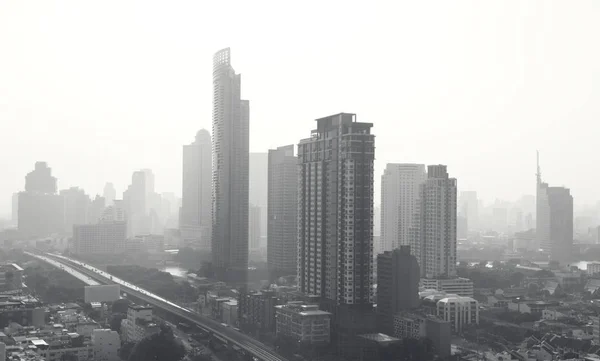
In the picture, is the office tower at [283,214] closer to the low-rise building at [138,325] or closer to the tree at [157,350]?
the low-rise building at [138,325]

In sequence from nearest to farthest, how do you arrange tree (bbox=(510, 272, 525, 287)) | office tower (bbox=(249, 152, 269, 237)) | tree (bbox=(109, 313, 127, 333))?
tree (bbox=(109, 313, 127, 333)) → tree (bbox=(510, 272, 525, 287)) → office tower (bbox=(249, 152, 269, 237))

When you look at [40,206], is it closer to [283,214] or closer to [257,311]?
[283,214]

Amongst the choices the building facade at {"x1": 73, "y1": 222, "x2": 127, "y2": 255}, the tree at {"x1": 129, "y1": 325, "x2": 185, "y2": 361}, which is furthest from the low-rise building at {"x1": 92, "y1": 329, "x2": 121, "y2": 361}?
the building facade at {"x1": 73, "y1": 222, "x2": 127, "y2": 255}

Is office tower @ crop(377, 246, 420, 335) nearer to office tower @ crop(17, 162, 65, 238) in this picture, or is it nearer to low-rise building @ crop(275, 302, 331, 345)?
low-rise building @ crop(275, 302, 331, 345)

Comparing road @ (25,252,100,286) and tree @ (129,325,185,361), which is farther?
road @ (25,252,100,286)

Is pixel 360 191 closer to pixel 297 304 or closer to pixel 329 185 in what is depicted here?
pixel 329 185

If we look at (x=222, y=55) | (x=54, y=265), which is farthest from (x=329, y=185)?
(x=54, y=265)

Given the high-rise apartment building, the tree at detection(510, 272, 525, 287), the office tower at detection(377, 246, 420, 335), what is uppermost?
the high-rise apartment building

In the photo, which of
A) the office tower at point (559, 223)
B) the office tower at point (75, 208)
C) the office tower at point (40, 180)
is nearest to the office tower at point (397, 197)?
the office tower at point (559, 223)
